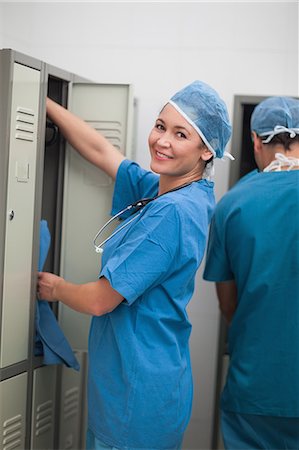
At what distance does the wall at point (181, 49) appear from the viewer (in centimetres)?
252

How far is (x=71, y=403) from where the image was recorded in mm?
2240

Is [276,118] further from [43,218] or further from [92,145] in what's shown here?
[43,218]

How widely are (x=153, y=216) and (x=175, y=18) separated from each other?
1198mm

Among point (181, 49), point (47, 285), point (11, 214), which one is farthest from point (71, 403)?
point (181, 49)

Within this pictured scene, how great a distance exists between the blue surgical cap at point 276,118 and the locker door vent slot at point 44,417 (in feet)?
3.72

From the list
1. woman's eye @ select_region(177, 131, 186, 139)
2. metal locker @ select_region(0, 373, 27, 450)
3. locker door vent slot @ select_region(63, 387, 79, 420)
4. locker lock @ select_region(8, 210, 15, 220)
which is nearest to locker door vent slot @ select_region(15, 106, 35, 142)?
locker lock @ select_region(8, 210, 15, 220)

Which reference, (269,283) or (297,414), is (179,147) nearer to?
(269,283)

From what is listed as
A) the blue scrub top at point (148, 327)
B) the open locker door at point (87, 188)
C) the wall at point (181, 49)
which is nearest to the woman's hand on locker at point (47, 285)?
the blue scrub top at point (148, 327)

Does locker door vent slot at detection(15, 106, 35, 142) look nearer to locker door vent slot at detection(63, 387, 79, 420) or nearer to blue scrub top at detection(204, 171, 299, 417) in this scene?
blue scrub top at detection(204, 171, 299, 417)

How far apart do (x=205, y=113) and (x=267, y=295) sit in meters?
0.66

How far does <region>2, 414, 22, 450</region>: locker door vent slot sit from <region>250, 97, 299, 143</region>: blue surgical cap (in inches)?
47.3

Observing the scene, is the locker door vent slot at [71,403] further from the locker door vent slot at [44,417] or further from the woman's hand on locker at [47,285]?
Answer: the woman's hand on locker at [47,285]

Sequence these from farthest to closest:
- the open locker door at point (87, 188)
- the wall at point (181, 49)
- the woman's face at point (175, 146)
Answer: the wall at point (181, 49) → the open locker door at point (87, 188) → the woman's face at point (175, 146)

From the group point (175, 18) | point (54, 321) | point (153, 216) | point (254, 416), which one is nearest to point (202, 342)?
point (254, 416)
